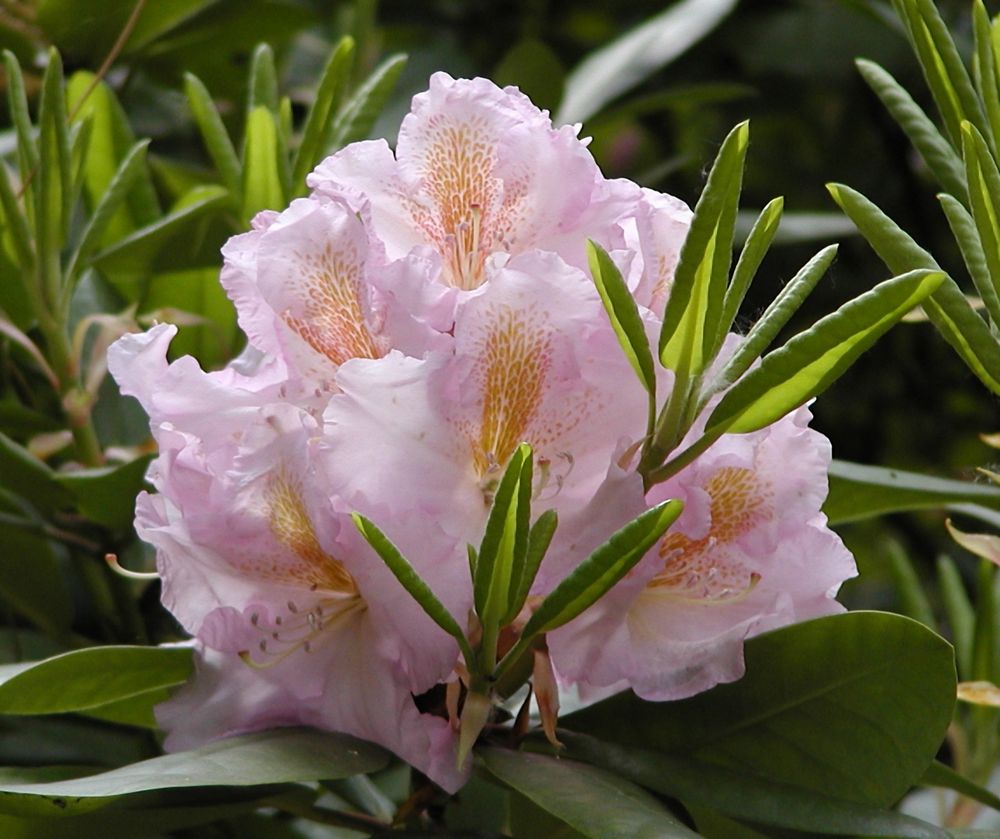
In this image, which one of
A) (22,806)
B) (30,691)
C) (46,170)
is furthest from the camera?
(46,170)

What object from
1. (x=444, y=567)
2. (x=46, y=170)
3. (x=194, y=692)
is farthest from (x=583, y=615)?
(x=46, y=170)

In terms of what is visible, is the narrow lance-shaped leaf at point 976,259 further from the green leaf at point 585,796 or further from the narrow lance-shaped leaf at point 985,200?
the green leaf at point 585,796

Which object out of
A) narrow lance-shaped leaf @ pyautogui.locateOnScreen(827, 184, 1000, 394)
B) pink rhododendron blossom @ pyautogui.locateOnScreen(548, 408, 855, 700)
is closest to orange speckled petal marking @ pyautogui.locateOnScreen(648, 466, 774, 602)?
pink rhododendron blossom @ pyautogui.locateOnScreen(548, 408, 855, 700)

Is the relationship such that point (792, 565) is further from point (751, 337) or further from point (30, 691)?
point (30, 691)

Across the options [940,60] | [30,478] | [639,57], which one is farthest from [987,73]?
[639,57]

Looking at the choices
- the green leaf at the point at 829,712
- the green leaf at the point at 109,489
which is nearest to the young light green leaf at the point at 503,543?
the green leaf at the point at 829,712

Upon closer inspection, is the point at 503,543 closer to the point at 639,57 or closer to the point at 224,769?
the point at 224,769
